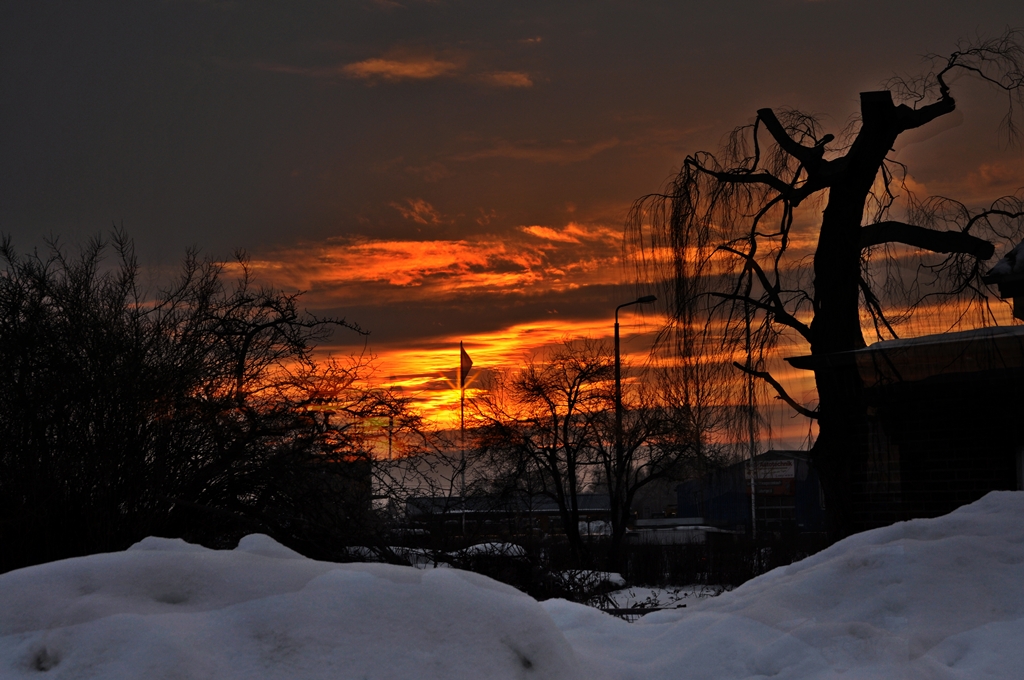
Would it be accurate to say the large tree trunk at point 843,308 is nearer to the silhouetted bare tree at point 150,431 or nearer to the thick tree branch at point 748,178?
the thick tree branch at point 748,178

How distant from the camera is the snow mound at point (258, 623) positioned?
294 centimetres

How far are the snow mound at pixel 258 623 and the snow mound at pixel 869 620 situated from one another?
1200 millimetres

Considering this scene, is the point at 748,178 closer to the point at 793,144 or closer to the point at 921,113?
the point at 793,144

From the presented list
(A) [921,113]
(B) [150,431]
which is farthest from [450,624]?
(A) [921,113]

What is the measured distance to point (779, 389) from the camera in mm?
10977

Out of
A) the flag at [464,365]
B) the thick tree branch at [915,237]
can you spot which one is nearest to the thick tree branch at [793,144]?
the thick tree branch at [915,237]

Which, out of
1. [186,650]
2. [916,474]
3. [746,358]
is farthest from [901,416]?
[186,650]

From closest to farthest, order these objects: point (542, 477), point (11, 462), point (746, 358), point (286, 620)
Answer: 1. point (286, 620)
2. point (11, 462)
3. point (746, 358)
4. point (542, 477)

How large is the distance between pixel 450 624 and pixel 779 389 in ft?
27.4

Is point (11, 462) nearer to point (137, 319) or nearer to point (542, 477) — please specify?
point (137, 319)

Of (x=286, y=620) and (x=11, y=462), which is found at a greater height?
(x=11, y=462)

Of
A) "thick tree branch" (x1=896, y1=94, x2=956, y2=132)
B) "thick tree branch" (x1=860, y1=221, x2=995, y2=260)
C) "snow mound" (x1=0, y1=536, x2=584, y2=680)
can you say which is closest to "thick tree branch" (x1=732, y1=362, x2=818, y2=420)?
"thick tree branch" (x1=860, y1=221, x2=995, y2=260)

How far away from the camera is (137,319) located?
10484mm

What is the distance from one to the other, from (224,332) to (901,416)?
28.1 feet
